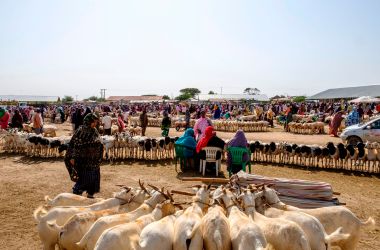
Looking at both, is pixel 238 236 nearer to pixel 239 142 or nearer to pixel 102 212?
pixel 102 212

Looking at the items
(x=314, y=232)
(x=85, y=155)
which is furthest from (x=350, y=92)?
(x=314, y=232)

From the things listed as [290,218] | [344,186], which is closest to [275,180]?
[290,218]

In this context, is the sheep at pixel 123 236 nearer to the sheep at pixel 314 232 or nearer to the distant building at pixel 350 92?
the sheep at pixel 314 232

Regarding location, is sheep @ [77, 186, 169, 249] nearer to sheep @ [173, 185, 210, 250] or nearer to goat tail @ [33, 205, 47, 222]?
sheep @ [173, 185, 210, 250]

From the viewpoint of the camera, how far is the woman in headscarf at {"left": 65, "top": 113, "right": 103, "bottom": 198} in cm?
692

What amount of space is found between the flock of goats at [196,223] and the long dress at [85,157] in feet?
3.42

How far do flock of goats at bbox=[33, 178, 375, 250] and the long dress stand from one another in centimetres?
104

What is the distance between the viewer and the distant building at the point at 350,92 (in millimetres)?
48106

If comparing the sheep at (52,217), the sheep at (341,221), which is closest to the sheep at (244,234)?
the sheep at (341,221)

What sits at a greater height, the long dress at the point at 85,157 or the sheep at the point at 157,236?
the long dress at the point at 85,157

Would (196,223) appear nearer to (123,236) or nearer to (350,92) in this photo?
(123,236)

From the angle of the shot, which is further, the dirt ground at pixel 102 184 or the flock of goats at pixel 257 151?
the flock of goats at pixel 257 151

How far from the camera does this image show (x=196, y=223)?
169 inches

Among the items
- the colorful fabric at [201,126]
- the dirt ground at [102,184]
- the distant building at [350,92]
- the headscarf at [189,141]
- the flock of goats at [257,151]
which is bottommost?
the dirt ground at [102,184]
